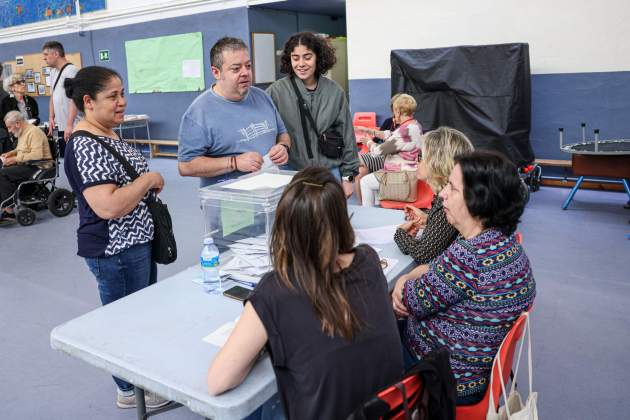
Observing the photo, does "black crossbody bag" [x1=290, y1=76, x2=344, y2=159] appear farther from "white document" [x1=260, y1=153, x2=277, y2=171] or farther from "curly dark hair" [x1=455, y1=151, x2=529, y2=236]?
"curly dark hair" [x1=455, y1=151, x2=529, y2=236]

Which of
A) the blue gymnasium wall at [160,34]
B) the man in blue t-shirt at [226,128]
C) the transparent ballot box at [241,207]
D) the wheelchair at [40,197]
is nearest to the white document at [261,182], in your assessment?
the transparent ballot box at [241,207]

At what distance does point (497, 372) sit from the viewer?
1422 millimetres

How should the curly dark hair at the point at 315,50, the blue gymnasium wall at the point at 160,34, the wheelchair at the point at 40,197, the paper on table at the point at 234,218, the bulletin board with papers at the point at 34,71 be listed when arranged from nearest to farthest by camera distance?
the paper on table at the point at 234,218 → the curly dark hair at the point at 315,50 → the wheelchair at the point at 40,197 → the blue gymnasium wall at the point at 160,34 → the bulletin board with papers at the point at 34,71

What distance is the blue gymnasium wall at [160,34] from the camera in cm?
827

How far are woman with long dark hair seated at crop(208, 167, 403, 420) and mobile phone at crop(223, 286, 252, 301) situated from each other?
1.63ft

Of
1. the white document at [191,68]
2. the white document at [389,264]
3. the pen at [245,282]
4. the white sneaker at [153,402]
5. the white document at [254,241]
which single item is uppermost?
the white document at [191,68]

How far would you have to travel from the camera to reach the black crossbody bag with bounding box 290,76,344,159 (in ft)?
9.46

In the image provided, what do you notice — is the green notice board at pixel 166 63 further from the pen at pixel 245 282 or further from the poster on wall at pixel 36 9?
the pen at pixel 245 282

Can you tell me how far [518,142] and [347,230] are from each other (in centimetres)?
507

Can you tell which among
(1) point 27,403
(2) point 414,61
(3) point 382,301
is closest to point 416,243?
(3) point 382,301

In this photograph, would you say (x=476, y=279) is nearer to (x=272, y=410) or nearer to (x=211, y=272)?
(x=272, y=410)

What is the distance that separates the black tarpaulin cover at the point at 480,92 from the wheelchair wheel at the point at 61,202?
4.06 m

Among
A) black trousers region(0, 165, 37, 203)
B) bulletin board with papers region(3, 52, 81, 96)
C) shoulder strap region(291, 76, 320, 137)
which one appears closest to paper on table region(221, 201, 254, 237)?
shoulder strap region(291, 76, 320, 137)

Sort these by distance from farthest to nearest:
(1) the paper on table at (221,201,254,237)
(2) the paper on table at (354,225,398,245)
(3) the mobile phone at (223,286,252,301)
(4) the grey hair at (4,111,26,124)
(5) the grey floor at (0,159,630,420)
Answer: (4) the grey hair at (4,111,26,124) → (5) the grey floor at (0,159,630,420) → (2) the paper on table at (354,225,398,245) → (1) the paper on table at (221,201,254,237) → (3) the mobile phone at (223,286,252,301)
